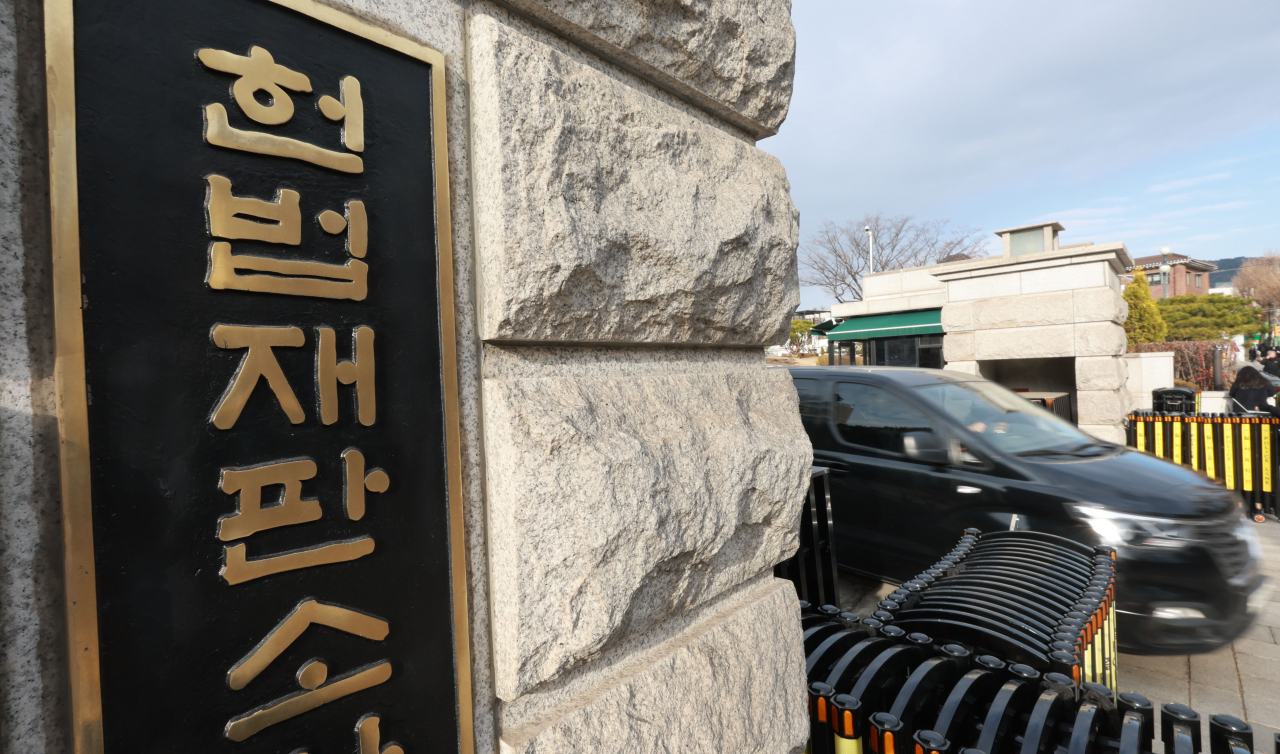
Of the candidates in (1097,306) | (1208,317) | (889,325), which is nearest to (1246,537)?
(1097,306)

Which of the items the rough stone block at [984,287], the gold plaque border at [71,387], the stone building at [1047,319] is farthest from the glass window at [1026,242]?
the gold plaque border at [71,387]

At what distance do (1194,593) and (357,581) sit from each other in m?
4.00

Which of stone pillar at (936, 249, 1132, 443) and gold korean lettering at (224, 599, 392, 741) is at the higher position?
stone pillar at (936, 249, 1132, 443)

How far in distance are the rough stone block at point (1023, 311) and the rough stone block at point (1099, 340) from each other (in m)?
0.25

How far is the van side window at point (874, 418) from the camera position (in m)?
4.27

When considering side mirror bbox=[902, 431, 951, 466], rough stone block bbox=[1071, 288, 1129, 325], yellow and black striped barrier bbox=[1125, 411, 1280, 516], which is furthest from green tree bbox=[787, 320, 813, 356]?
side mirror bbox=[902, 431, 951, 466]

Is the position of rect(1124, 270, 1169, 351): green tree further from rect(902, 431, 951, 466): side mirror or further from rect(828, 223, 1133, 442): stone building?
rect(902, 431, 951, 466): side mirror

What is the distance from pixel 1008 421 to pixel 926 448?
72cm

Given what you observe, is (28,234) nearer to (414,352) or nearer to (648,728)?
(414,352)

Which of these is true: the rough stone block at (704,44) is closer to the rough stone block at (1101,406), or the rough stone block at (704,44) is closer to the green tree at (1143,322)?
the rough stone block at (1101,406)

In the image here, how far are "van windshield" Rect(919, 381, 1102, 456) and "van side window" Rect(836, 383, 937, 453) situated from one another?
0.20 m

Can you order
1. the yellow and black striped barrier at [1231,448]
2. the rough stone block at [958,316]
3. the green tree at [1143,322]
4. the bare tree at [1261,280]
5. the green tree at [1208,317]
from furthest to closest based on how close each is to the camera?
the bare tree at [1261,280], the green tree at [1208,317], the green tree at [1143,322], the rough stone block at [958,316], the yellow and black striped barrier at [1231,448]

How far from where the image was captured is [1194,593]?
320cm

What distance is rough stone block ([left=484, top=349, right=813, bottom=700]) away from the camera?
1.01 metres
